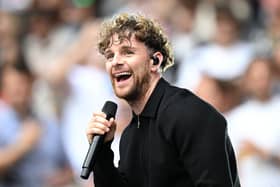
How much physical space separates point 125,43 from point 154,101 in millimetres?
276

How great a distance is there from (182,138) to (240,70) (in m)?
3.79

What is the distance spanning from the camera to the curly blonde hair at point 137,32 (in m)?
4.00

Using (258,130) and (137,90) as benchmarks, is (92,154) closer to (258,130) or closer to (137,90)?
(137,90)

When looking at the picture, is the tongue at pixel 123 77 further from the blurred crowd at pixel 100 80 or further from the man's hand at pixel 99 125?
the blurred crowd at pixel 100 80

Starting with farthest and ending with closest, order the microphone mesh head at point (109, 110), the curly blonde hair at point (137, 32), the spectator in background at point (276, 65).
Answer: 1. the spectator in background at point (276, 65)
2. the curly blonde hair at point (137, 32)
3. the microphone mesh head at point (109, 110)

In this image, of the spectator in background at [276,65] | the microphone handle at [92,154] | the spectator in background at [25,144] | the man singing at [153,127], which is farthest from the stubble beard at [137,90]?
the spectator in background at [25,144]

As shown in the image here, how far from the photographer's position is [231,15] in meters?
7.75

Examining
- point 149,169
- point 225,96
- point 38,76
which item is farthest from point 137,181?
point 38,76

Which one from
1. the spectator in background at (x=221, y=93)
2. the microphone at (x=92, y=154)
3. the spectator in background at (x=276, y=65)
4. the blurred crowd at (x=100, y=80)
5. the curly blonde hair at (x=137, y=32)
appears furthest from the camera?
the spectator in background at (x=221, y=93)

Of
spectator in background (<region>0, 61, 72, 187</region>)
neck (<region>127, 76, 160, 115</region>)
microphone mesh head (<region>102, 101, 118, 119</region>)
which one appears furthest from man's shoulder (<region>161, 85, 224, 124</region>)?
spectator in background (<region>0, 61, 72, 187</region>)

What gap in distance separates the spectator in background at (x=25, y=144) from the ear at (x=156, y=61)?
3.62m

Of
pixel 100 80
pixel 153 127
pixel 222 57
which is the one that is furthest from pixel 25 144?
pixel 153 127

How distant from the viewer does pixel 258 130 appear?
22.1ft

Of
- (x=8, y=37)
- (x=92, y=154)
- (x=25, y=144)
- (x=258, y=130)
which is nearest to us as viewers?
(x=92, y=154)
